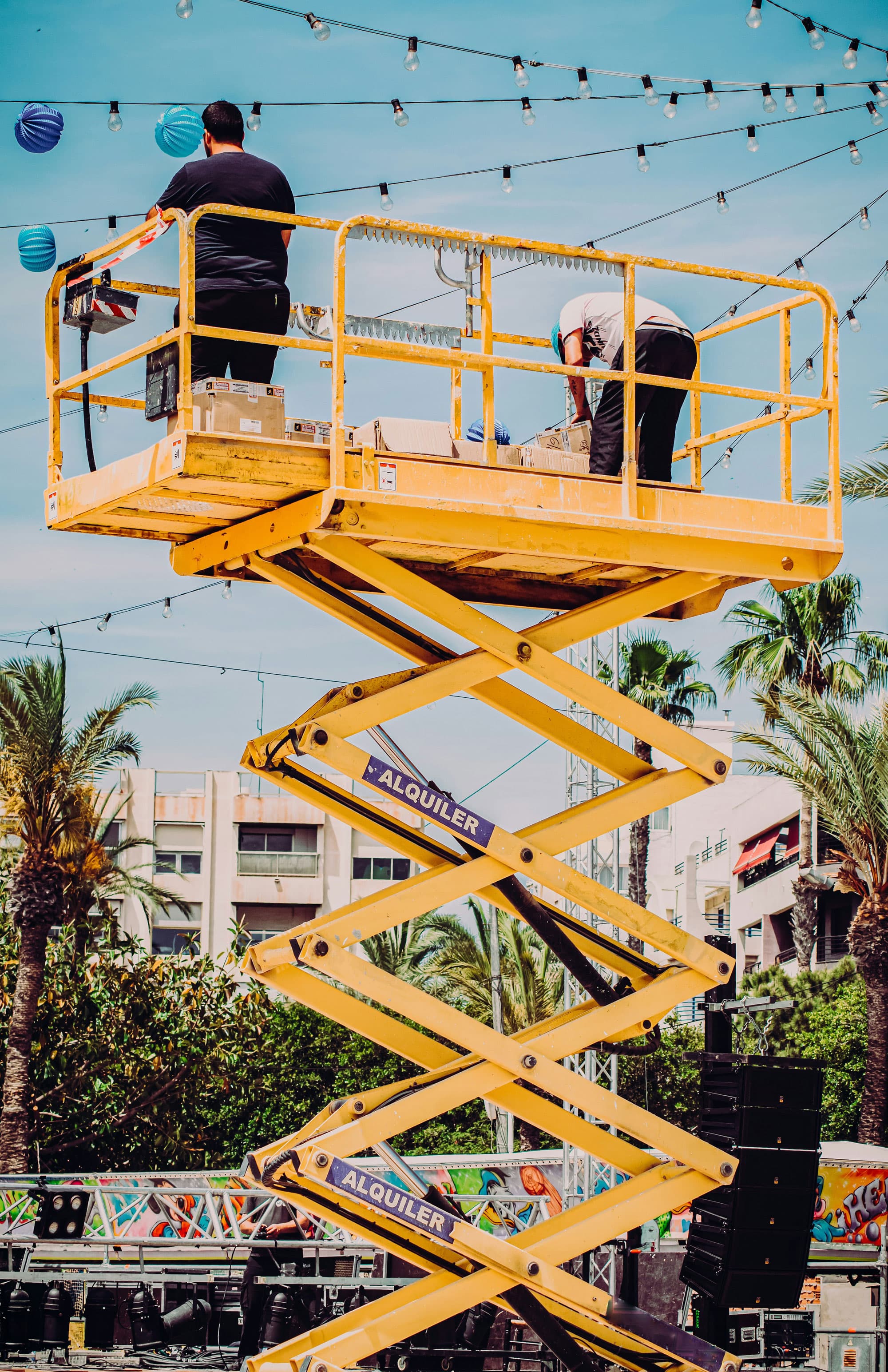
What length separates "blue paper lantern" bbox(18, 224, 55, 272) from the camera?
908 centimetres

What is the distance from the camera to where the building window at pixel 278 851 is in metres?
65.1

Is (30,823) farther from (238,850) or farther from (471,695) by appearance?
(238,850)

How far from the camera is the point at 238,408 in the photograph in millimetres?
7586

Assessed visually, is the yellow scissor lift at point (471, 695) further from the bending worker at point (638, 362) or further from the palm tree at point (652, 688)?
the palm tree at point (652, 688)

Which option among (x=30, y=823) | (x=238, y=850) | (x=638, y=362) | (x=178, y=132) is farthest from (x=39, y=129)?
(x=238, y=850)

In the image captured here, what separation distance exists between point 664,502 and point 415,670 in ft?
4.99

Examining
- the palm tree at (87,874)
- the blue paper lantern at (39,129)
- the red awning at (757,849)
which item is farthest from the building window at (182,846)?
the blue paper lantern at (39,129)

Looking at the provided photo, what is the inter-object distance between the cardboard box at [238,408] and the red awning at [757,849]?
46300 millimetres

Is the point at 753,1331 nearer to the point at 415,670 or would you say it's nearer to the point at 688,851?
the point at 415,670

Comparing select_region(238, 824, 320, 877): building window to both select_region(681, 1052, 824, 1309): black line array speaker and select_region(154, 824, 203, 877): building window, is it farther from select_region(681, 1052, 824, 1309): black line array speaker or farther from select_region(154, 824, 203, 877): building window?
select_region(681, 1052, 824, 1309): black line array speaker

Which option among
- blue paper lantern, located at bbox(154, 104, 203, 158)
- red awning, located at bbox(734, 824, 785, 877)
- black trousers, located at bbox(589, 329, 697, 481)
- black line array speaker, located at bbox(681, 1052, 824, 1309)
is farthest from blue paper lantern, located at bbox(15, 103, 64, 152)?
red awning, located at bbox(734, 824, 785, 877)

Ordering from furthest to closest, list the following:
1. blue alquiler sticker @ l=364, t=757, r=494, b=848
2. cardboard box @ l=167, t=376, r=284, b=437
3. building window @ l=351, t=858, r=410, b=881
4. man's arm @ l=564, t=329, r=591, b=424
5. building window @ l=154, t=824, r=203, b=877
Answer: building window @ l=351, t=858, r=410, b=881 < building window @ l=154, t=824, r=203, b=877 < man's arm @ l=564, t=329, r=591, b=424 < blue alquiler sticker @ l=364, t=757, r=494, b=848 < cardboard box @ l=167, t=376, r=284, b=437

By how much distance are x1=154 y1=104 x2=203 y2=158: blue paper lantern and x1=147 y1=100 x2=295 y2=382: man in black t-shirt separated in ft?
4.88

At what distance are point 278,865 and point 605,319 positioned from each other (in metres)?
57.5
